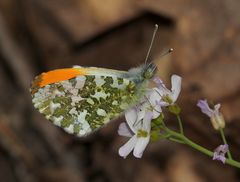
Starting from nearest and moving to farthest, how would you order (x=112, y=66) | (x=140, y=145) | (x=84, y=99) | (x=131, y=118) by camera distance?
(x=140, y=145)
(x=131, y=118)
(x=84, y=99)
(x=112, y=66)

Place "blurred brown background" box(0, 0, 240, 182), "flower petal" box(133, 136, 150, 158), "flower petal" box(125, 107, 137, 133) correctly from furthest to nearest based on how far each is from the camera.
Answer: "blurred brown background" box(0, 0, 240, 182) → "flower petal" box(125, 107, 137, 133) → "flower petal" box(133, 136, 150, 158)

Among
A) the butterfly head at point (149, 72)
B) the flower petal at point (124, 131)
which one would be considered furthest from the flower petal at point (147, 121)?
the butterfly head at point (149, 72)

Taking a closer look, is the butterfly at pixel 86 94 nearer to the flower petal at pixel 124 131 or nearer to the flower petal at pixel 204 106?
the flower petal at pixel 124 131

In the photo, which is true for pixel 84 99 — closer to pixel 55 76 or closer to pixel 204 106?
pixel 55 76

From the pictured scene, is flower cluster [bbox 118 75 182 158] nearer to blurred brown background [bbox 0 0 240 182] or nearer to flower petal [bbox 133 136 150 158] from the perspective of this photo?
flower petal [bbox 133 136 150 158]

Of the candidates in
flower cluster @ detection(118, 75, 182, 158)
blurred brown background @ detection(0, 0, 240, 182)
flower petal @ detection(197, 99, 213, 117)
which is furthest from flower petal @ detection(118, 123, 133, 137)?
blurred brown background @ detection(0, 0, 240, 182)

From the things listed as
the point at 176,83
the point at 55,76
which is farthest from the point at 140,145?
the point at 55,76

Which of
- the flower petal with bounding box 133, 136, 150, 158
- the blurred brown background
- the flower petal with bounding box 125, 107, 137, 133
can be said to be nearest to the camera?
the flower petal with bounding box 133, 136, 150, 158

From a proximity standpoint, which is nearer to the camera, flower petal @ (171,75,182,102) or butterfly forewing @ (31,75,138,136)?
flower petal @ (171,75,182,102)

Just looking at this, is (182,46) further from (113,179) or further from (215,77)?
(113,179)
